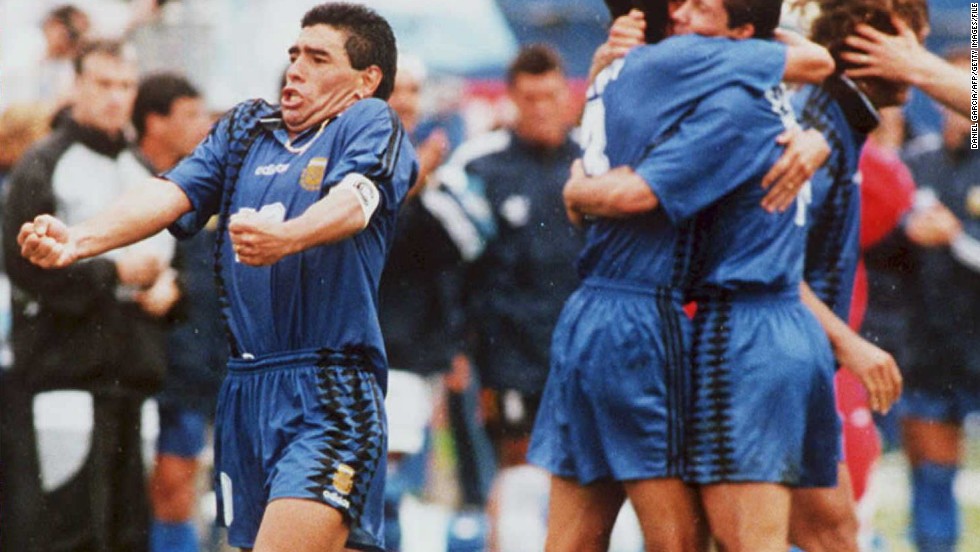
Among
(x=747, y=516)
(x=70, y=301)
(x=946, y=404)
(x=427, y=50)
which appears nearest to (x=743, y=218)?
(x=747, y=516)

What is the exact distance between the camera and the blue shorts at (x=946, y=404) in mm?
11469

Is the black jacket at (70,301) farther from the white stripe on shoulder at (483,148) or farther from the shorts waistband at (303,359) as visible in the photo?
the shorts waistband at (303,359)

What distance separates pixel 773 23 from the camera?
255 inches

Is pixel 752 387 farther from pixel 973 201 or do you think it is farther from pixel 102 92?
pixel 973 201

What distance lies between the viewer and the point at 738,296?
6.27 metres

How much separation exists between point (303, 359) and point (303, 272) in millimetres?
242

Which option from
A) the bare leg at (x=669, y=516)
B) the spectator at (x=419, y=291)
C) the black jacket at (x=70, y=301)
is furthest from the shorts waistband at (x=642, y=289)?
the spectator at (x=419, y=291)

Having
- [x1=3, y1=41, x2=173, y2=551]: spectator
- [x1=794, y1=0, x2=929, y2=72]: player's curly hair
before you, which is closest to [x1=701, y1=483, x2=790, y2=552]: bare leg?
[x1=794, y1=0, x2=929, y2=72]: player's curly hair

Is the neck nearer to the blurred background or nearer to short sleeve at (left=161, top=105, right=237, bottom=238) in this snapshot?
the blurred background

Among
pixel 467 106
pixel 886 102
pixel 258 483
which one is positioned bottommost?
pixel 467 106

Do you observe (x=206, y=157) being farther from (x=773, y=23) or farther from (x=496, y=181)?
(x=496, y=181)

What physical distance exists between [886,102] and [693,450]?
1.56m

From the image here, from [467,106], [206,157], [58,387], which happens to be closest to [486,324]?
[58,387]

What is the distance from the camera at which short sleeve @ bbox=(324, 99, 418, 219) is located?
5809 millimetres
